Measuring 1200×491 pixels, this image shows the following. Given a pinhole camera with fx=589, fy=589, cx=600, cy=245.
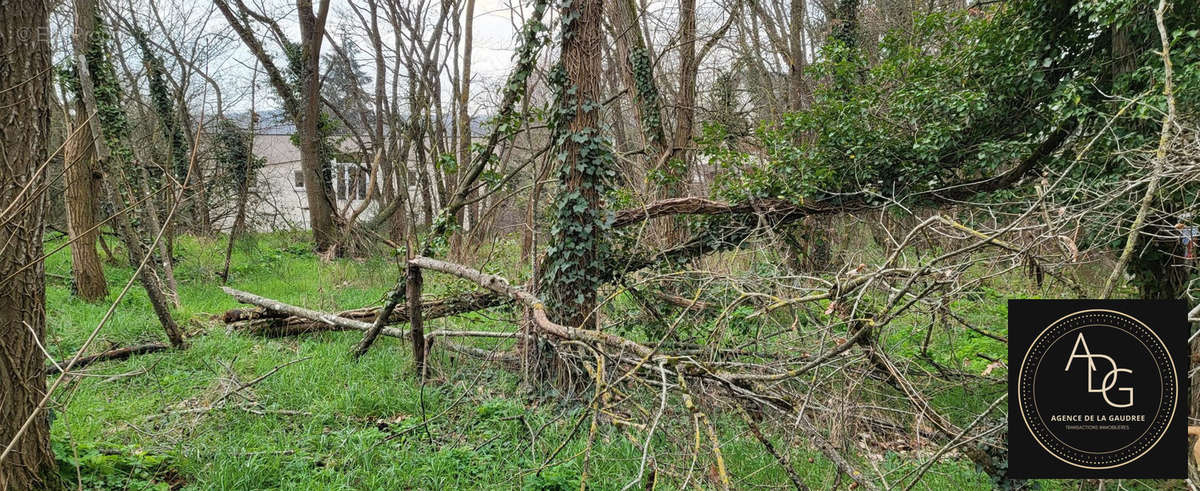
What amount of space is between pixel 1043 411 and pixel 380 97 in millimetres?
15892

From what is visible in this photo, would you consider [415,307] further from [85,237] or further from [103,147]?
[85,237]

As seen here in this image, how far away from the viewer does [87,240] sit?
26.2ft

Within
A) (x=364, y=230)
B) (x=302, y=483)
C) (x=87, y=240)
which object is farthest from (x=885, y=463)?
(x=364, y=230)

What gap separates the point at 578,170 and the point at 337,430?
2758 mm

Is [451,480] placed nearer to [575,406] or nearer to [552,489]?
[552,489]

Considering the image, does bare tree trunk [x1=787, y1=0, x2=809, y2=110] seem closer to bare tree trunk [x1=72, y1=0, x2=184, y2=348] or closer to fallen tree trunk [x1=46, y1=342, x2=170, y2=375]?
bare tree trunk [x1=72, y1=0, x2=184, y2=348]

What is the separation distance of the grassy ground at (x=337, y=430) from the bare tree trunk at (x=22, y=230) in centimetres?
19

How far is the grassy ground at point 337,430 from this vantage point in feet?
11.3

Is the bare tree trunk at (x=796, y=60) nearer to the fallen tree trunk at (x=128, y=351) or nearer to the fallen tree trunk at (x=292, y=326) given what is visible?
the fallen tree trunk at (x=292, y=326)

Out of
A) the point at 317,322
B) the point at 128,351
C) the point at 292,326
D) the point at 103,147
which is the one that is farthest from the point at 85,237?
the point at 317,322

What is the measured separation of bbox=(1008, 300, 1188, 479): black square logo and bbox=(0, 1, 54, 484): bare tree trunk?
3.81 meters

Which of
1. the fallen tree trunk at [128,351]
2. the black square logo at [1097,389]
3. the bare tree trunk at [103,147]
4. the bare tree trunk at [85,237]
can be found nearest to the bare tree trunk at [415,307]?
the bare tree trunk at [103,147]

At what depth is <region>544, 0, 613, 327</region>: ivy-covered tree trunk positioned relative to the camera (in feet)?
16.6

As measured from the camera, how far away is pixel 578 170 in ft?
16.8
